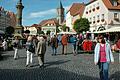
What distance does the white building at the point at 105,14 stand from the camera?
188 ft

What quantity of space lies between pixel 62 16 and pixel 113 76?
529ft

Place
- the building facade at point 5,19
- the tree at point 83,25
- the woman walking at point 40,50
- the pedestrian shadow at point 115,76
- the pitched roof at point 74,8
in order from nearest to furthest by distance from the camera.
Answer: the pedestrian shadow at point 115,76 → the woman walking at point 40,50 → the tree at point 83,25 → the pitched roof at point 74,8 → the building facade at point 5,19

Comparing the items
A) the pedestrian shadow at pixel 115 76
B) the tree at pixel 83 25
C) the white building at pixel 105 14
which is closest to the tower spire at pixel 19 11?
the white building at pixel 105 14

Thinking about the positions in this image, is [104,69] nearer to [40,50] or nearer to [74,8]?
[40,50]

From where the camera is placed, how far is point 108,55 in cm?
946

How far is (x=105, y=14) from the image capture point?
2291 inches

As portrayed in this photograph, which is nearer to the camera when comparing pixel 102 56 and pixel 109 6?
pixel 102 56

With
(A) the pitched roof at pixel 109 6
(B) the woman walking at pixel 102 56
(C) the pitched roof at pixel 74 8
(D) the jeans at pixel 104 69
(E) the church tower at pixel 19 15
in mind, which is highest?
(C) the pitched roof at pixel 74 8

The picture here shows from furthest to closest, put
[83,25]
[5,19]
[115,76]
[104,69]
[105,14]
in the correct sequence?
[5,19] → [83,25] → [105,14] → [115,76] → [104,69]

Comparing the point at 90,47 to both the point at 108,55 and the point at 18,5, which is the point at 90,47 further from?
the point at 18,5

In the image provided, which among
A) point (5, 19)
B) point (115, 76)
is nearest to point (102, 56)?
point (115, 76)

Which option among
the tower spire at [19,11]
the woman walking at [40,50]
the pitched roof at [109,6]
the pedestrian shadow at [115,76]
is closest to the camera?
the pedestrian shadow at [115,76]

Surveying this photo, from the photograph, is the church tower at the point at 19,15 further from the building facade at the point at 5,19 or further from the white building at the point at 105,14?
the building facade at the point at 5,19

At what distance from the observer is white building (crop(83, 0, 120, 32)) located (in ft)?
188
